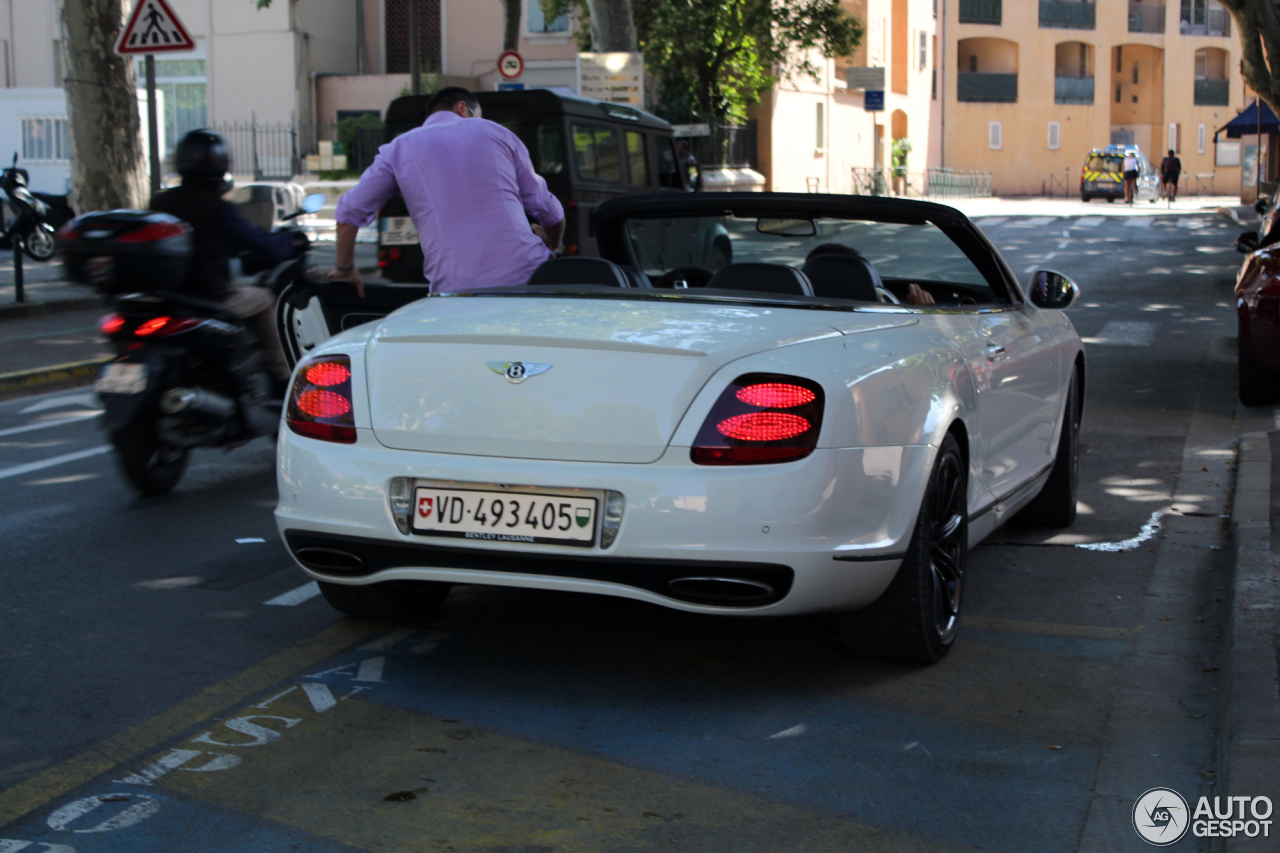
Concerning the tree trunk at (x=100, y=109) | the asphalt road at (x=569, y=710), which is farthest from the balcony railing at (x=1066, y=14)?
the asphalt road at (x=569, y=710)

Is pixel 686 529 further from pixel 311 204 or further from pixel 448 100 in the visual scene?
pixel 311 204

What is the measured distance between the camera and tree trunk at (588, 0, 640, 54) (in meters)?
23.3

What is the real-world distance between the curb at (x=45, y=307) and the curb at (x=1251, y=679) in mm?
11718

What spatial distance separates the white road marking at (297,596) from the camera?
17.1 feet

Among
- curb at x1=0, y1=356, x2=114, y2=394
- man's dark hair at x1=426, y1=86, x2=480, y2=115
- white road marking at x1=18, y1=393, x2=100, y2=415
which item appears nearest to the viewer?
man's dark hair at x1=426, y1=86, x2=480, y2=115

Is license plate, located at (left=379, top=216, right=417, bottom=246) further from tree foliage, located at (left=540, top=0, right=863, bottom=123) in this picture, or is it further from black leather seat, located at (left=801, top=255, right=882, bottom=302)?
tree foliage, located at (left=540, top=0, right=863, bottom=123)

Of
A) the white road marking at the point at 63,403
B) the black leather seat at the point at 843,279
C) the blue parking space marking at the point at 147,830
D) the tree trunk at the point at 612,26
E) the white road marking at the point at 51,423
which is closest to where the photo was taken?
Answer: the blue parking space marking at the point at 147,830

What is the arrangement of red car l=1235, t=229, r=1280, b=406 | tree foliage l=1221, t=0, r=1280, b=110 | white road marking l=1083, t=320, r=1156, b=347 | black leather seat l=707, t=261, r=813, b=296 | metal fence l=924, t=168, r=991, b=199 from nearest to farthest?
black leather seat l=707, t=261, r=813, b=296 → red car l=1235, t=229, r=1280, b=406 → white road marking l=1083, t=320, r=1156, b=347 → tree foliage l=1221, t=0, r=1280, b=110 → metal fence l=924, t=168, r=991, b=199

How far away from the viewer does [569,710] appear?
4.06 meters

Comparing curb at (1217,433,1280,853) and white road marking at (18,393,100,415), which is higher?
white road marking at (18,393,100,415)

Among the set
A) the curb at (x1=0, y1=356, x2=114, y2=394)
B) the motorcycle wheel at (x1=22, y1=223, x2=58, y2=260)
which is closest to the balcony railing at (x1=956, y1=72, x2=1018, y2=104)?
the motorcycle wheel at (x1=22, y1=223, x2=58, y2=260)

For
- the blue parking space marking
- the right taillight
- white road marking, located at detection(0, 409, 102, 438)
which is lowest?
the blue parking space marking

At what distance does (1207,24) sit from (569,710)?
70.9 m

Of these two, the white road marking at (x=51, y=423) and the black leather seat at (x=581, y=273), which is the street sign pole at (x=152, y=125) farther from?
the black leather seat at (x=581, y=273)
